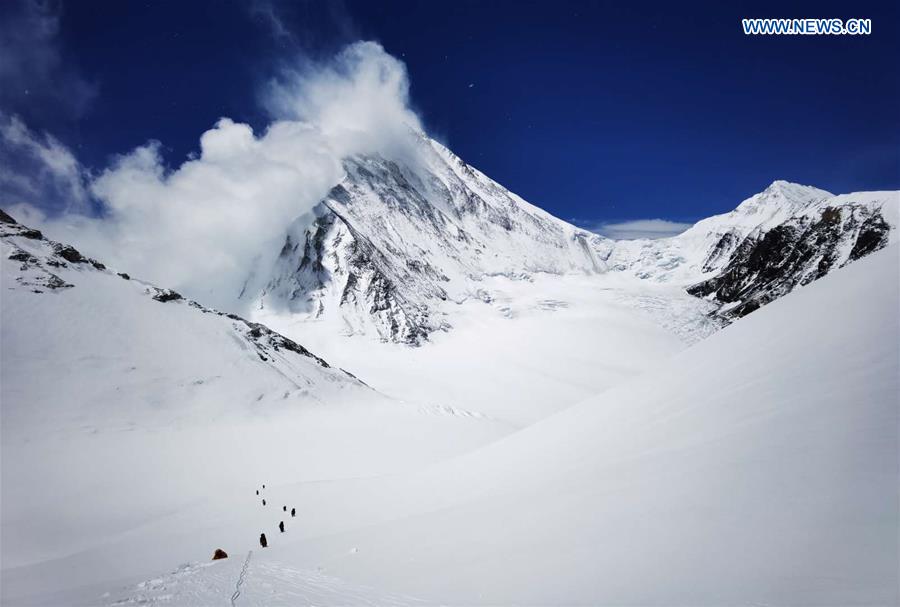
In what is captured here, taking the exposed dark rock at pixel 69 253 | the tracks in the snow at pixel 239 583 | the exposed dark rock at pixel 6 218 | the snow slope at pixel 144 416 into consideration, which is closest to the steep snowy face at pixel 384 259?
the snow slope at pixel 144 416

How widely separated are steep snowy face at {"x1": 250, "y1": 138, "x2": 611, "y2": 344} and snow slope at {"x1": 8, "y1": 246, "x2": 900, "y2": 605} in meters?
110

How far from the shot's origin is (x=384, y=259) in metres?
142

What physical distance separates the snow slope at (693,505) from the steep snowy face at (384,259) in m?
110

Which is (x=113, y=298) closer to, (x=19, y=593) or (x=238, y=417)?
(x=238, y=417)

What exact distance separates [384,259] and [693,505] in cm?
13836

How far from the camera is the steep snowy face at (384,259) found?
12631 cm

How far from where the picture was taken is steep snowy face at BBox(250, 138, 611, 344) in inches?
4973

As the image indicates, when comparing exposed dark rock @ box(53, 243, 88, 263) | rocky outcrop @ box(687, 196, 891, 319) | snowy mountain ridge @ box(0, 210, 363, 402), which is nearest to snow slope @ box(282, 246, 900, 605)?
snowy mountain ridge @ box(0, 210, 363, 402)

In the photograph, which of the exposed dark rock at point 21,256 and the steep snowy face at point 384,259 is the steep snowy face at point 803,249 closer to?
the steep snowy face at point 384,259

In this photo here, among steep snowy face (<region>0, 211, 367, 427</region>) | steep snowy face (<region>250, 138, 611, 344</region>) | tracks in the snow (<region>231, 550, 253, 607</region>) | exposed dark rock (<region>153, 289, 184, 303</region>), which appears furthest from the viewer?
steep snowy face (<region>250, 138, 611, 344</region>)

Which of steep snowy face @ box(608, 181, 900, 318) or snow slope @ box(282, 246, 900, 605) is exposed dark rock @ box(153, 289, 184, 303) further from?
steep snowy face @ box(608, 181, 900, 318)

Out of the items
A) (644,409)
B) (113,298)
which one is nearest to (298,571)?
(644,409)

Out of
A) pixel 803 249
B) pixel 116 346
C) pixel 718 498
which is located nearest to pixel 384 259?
pixel 116 346

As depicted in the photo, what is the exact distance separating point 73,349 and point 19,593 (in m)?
40.8
